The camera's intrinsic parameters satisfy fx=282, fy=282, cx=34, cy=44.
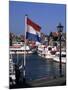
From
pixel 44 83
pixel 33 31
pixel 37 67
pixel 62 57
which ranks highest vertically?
pixel 33 31

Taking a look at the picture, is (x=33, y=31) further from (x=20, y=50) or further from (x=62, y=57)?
(x=62, y=57)

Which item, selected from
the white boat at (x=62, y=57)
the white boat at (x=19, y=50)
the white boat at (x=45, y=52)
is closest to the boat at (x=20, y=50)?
the white boat at (x=19, y=50)

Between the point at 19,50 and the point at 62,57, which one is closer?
the point at 19,50

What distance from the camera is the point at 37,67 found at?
3701 mm

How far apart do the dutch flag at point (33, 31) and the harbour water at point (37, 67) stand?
22cm

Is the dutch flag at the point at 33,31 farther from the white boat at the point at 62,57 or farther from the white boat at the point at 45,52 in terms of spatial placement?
the white boat at the point at 62,57

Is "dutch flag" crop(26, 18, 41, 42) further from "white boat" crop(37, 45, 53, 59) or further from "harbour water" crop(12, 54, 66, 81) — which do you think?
"harbour water" crop(12, 54, 66, 81)

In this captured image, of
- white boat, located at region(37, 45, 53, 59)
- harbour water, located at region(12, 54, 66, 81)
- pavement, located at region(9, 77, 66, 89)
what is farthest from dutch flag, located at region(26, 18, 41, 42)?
pavement, located at region(9, 77, 66, 89)

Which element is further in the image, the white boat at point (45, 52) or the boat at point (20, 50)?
the white boat at point (45, 52)

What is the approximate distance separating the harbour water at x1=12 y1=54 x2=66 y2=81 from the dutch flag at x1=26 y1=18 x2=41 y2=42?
0.74 ft

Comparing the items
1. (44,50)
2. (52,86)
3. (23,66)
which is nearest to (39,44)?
(44,50)

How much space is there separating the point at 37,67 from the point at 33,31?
1.56 feet

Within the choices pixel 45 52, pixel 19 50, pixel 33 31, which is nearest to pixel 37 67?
pixel 45 52

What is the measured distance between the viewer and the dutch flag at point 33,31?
3.67 meters
